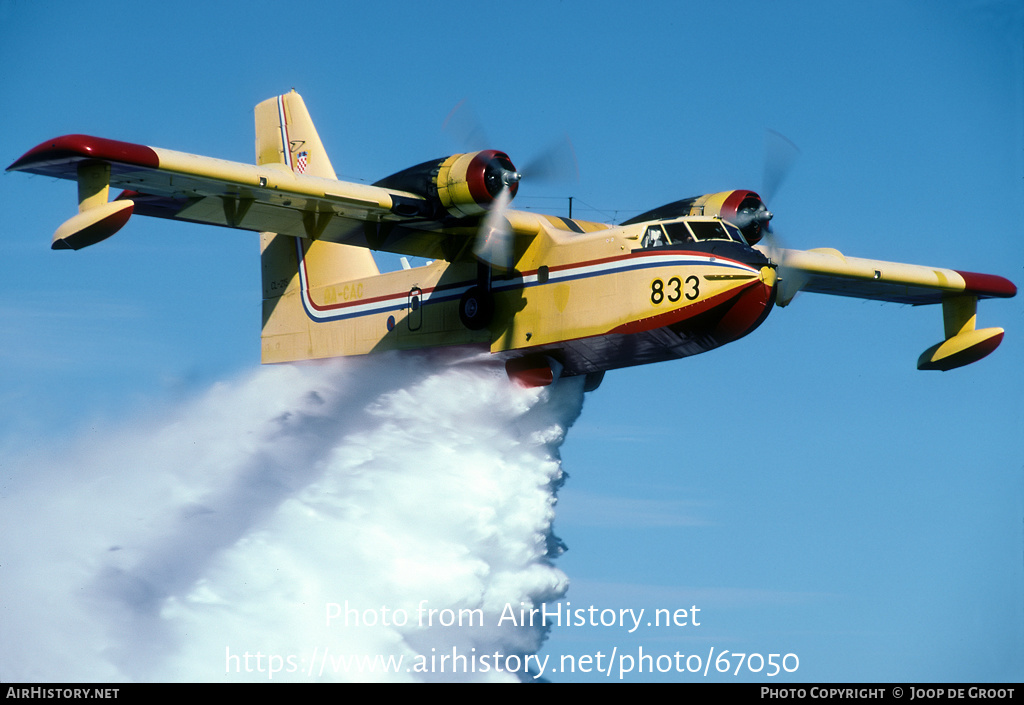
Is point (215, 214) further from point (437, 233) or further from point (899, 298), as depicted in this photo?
point (899, 298)

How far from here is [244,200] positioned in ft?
53.4

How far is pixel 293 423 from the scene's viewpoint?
18750 millimetres

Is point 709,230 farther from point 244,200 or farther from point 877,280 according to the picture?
point 244,200

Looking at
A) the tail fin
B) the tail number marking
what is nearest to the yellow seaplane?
the tail number marking

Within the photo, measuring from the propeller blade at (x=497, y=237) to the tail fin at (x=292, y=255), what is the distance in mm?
3475

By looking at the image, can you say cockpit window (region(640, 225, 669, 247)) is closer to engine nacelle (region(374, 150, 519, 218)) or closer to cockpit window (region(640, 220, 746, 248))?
cockpit window (region(640, 220, 746, 248))

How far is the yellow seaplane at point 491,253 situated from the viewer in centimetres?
1523

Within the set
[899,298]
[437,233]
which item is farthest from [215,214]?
[899,298]

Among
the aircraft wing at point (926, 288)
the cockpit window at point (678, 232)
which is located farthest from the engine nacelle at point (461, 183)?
the aircraft wing at point (926, 288)

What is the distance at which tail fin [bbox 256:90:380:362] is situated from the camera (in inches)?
806

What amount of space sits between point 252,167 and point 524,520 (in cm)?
588

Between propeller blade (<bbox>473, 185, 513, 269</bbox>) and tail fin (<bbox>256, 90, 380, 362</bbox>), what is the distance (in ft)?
11.4

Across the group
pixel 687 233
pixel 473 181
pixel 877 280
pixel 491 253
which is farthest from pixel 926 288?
pixel 473 181

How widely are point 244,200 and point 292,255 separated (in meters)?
5.09
